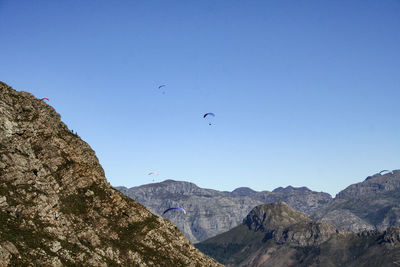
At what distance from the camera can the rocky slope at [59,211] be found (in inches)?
4215

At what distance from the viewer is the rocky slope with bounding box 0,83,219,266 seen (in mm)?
107062

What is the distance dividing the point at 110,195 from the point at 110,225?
42.4ft

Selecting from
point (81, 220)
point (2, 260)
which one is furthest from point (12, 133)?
point (2, 260)

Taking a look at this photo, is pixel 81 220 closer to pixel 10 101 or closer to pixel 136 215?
pixel 136 215

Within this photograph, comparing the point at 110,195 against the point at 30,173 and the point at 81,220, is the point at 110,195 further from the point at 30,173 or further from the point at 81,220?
the point at 30,173

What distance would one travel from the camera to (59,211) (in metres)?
125

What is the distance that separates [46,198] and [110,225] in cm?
2251

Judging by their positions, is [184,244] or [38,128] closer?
[38,128]

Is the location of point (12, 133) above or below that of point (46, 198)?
above

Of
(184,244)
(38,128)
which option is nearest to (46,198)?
(38,128)

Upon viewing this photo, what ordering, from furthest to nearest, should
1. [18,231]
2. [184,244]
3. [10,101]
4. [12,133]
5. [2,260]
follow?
[184,244] → [10,101] → [12,133] → [18,231] → [2,260]

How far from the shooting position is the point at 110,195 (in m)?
147

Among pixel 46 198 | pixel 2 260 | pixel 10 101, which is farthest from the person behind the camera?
pixel 10 101

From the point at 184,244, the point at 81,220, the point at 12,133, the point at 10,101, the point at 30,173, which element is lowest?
the point at 184,244
